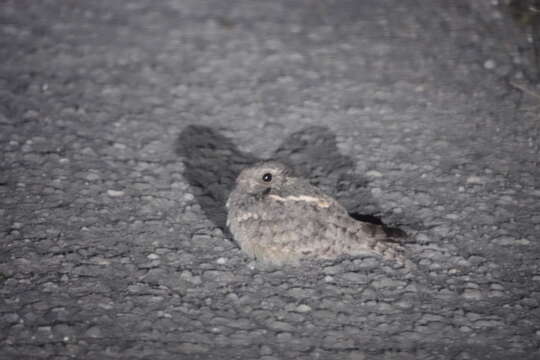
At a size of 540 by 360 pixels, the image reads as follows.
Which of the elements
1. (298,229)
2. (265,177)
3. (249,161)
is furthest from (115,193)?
(298,229)

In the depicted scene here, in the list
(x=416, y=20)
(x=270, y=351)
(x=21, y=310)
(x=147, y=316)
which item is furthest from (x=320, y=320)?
(x=416, y=20)

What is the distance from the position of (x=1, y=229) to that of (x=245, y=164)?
1741mm

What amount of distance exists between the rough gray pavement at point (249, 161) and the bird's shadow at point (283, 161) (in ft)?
0.05

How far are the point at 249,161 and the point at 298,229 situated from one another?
4.24 feet

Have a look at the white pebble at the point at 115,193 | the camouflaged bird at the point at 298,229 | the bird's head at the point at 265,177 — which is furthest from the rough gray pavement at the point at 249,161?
the bird's head at the point at 265,177

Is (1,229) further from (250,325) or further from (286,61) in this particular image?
(286,61)

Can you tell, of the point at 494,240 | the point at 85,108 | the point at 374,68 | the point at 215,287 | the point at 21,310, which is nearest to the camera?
the point at 21,310

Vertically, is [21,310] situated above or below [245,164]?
below

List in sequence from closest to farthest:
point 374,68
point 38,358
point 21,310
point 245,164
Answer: point 38,358, point 21,310, point 245,164, point 374,68

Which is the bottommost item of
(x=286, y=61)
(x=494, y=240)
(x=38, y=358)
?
(x=38, y=358)

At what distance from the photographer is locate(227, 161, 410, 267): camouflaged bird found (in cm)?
383

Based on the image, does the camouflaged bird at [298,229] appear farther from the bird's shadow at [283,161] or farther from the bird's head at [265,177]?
the bird's shadow at [283,161]

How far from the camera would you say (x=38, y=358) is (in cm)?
328

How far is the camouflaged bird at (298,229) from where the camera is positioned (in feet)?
A: 12.6
